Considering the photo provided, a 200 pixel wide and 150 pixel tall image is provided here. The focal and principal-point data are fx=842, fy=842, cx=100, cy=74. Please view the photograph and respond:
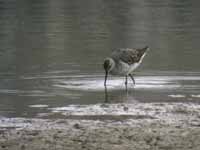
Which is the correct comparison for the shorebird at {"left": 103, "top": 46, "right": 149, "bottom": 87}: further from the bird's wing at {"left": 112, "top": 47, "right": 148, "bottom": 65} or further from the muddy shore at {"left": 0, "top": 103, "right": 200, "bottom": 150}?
the muddy shore at {"left": 0, "top": 103, "right": 200, "bottom": 150}

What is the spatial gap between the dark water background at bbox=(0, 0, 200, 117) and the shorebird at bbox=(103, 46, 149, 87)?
0.83 ft

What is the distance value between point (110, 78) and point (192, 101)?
3.79 metres

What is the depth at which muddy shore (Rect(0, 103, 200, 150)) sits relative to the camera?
1021 centimetres

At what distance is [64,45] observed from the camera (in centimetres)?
2273

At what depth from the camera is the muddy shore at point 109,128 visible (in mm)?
10211

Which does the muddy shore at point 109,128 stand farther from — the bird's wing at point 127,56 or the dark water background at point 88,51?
the bird's wing at point 127,56

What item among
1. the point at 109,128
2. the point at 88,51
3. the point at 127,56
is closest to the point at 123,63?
the point at 127,56

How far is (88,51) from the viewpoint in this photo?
21062 mm

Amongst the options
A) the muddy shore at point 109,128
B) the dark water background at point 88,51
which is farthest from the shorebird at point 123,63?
the muddy shore at point 109,128

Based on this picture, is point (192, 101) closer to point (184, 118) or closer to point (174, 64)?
point (184, 118)

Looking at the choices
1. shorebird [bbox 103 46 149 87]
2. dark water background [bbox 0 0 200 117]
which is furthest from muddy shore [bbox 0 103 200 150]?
shorebird [bbox 103 46 149 87]

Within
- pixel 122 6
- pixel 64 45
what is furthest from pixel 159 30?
pixel 122 6

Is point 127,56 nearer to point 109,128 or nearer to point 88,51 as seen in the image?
point 88,51

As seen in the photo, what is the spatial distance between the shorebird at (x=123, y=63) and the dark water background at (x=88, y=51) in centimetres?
25
